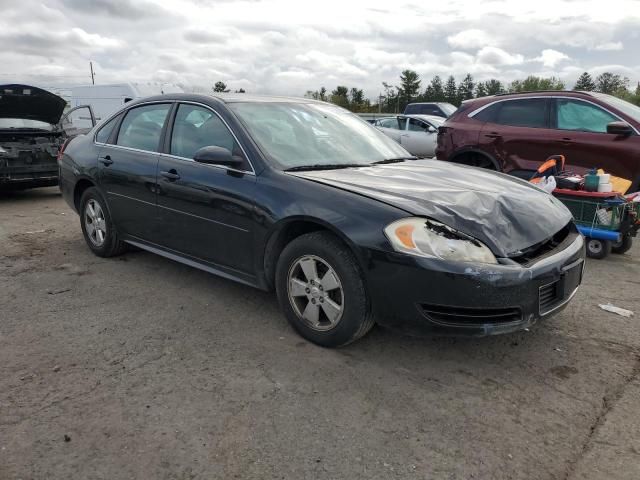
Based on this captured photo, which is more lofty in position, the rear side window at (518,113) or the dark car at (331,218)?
the rear side window at (518,113)

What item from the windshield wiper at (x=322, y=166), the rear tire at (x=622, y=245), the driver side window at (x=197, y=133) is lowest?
the rear tire at (x=622, y=245)

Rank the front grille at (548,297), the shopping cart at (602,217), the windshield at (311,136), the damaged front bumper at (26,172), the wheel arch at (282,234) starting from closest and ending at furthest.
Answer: the front grille at (548,297) → the wheel arch at (282,234) → the windshield at (311,136) → the shopping cart at (602,217) → the damaged front bumper at (26,172)

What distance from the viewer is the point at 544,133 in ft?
23.2

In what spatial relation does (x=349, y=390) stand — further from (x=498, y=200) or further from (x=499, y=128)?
(x=499, y=128)

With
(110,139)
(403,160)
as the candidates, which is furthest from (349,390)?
(110,139)

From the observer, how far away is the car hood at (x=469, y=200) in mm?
3016

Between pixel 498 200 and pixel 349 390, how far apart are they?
59.5 inches

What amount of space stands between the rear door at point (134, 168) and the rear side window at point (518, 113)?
4.94m

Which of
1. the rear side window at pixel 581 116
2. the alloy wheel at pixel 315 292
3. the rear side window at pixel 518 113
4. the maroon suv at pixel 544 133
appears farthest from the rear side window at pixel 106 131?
the rear side window at pixel 581 116

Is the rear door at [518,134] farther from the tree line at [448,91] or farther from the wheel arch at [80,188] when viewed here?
the tree line at [448,91]

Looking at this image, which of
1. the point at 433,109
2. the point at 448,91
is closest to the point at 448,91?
the point at 448,91

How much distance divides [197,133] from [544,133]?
4921mm

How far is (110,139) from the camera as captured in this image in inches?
197

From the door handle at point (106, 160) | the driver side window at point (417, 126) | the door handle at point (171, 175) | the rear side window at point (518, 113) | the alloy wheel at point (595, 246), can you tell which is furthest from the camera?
the driver side window at point (417, 126)
